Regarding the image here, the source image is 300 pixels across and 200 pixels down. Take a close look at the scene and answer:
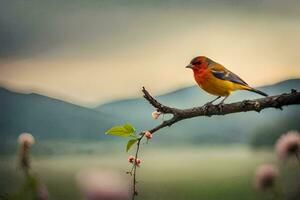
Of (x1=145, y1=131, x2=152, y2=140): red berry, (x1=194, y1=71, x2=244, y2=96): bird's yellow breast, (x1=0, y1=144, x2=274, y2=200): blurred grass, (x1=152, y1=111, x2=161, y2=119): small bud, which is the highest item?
(x1=194, y1=71, x2=244, y2=96): bird's yellow breast

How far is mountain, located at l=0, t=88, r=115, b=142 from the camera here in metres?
1.86

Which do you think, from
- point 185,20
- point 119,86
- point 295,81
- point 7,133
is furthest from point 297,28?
point 7,133

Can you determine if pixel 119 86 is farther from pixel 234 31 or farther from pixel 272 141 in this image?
pixel 272 141

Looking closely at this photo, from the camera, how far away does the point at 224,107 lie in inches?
70.7

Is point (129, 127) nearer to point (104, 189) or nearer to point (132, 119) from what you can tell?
point (132, 119)

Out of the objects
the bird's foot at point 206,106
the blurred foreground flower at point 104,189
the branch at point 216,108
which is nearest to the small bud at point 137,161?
the branch at point 216,108

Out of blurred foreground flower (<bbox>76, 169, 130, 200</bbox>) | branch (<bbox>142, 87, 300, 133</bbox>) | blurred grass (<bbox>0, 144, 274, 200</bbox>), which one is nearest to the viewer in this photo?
blurred foreground flower (<bbox>76, 169, 130, 200</bbox>)

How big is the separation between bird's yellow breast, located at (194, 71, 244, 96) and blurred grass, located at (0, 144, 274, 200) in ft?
0.75

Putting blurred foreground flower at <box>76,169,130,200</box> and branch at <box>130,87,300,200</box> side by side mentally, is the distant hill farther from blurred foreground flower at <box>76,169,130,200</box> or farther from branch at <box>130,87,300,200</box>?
blurred foreground flower at <box>76,169,130,200</box>

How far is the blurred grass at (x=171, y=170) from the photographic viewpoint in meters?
1.80

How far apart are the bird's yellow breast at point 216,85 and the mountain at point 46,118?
1.32ft

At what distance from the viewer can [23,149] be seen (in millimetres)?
1479

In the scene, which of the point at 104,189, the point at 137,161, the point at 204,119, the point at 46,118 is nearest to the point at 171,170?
the point at 137,161

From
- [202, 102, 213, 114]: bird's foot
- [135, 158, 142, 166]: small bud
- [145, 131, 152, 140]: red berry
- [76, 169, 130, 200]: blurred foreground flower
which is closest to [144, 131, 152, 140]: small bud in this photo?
[145, 131, 152, 140]: red berry
